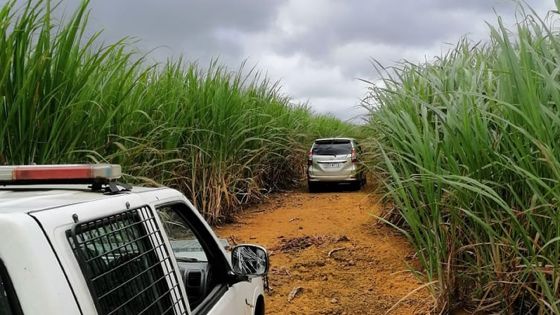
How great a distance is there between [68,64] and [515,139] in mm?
2886

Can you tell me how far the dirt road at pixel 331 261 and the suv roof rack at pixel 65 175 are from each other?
306 centimetres

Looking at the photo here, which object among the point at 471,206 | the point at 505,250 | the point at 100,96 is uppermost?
the point at 100,96

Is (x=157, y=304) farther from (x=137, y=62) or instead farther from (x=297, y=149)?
(x=297, y=149)

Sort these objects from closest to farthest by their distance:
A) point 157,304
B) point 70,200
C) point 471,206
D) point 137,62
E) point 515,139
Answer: point 70,200 → point 157,304 → point 515,139 → point 471,206 → point 137,62

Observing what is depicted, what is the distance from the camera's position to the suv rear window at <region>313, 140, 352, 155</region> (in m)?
14.9

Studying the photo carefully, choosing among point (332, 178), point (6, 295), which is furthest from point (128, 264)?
point (332, 178)

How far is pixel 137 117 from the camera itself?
221 inches

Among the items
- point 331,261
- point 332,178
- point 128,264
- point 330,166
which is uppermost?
point 128,264

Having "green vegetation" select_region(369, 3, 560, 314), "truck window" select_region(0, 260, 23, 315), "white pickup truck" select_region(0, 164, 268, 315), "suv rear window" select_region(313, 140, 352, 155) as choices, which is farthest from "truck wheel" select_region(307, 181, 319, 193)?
"truck window" select_region(0, 260, 23, 315)

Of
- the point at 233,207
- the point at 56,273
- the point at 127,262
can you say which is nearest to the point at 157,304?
the point at 127,262

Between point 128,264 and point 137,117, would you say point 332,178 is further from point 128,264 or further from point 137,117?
point 128,264

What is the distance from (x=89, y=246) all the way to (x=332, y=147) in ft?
44.6

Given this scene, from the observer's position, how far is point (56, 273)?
126cm

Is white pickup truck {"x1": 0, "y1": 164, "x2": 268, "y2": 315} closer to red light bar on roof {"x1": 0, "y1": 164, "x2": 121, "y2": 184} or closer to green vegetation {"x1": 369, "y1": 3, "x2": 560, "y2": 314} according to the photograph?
red light bar on roof {"x1": 0, "y1": 164, "x2": 121, "y2": 184}
